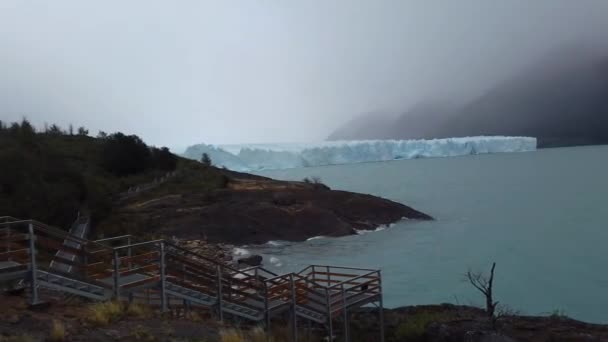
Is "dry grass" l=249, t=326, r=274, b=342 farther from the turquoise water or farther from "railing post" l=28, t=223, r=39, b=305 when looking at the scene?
the turquoise water

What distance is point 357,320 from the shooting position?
1641 cm

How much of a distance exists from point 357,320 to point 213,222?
20.4 m

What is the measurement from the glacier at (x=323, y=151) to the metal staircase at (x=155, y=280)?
85171 mm

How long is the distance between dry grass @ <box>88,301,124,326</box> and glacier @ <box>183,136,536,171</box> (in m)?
89.3

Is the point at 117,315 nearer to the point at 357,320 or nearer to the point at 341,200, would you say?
the point at 357,320

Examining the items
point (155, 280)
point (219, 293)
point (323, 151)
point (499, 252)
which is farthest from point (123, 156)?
point (323, 151)

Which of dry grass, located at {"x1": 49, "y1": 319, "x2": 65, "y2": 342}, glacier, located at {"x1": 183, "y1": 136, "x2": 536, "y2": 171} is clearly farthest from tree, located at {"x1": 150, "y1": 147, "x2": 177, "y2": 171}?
dry grass, located at {"x1": 49, "y1": 319, "x2": 65, "y2": 342}

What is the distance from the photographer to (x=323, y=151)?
116 m

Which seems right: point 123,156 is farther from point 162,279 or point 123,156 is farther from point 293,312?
point 162,279

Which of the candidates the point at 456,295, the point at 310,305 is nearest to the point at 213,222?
the point at 456,295

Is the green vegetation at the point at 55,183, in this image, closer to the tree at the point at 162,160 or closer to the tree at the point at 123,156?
the tree at the point at 123,156

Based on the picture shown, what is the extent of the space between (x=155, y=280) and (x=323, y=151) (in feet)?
349

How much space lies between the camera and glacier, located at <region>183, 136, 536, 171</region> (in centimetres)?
10119

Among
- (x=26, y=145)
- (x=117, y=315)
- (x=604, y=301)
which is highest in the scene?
(x=26, y=145)
